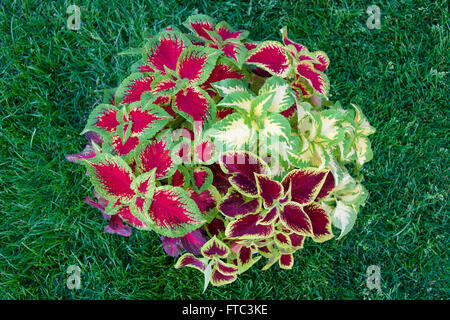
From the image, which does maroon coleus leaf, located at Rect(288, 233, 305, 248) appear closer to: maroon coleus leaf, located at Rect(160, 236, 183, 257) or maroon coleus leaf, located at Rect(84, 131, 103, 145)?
maroon coleus leaf, located at Rect(160, 236, 183, 257)

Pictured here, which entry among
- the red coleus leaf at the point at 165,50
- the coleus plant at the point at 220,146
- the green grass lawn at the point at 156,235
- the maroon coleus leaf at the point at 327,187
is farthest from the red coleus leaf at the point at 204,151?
the green grass lawn at the point at 156,235

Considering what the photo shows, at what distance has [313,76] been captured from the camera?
3.76ft

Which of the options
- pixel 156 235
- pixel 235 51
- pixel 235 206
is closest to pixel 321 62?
pixel 235 51

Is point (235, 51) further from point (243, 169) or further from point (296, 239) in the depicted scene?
point (296, 239)

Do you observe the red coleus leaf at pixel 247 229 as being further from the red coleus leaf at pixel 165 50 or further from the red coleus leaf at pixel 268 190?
the red coleus leaf at pixel 165 50

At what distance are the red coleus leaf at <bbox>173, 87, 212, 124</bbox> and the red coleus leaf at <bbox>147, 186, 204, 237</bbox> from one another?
0.19 meters

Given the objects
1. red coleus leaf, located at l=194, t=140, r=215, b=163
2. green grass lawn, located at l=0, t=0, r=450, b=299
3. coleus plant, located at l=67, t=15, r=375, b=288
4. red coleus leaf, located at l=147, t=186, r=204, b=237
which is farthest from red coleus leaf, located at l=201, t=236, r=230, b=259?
green grass lawn, located at l=0, t=0, r=450, b=299

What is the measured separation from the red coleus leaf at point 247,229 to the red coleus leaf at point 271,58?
0.38 m

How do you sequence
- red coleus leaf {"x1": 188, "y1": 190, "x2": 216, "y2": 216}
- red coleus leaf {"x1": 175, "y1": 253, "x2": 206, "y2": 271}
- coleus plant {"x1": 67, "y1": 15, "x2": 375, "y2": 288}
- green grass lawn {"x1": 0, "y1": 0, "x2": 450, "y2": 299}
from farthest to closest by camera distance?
green grass lawn {"x1": 0, "y1": 0, "x2": 450, "y2": 299} < red coleus leaf {"x1": 175, "y1": 253, "x2": 206, "y2": 271} < red coleus leaf {"x1": 188, "y1": 190, "x2": 216, "y2": 216} < coleus plant {"x1": 67, "y1": 15, "x2": 375, "y2": 288}

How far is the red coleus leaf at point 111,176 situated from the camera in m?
1.07

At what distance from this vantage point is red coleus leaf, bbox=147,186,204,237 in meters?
1.05

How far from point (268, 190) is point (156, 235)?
0.89m

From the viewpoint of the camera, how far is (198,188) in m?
1.12
